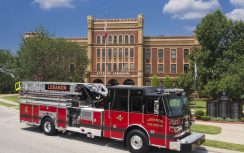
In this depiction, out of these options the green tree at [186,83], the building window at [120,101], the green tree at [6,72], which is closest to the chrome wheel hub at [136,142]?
the building window at [120,101]

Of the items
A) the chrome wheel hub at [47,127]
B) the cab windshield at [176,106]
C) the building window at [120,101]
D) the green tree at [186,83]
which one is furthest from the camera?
the green tree at [186,83]

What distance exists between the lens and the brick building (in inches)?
2576

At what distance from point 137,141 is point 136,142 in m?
0.06

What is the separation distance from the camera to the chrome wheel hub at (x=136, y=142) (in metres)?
11.7

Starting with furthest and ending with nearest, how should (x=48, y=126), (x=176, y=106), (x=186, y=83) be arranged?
(x=186, y=83)
(x=48, y=126)
(x=176, y=106)

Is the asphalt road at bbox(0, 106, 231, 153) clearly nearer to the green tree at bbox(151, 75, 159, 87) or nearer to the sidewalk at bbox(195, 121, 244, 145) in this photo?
the sidewalk at bbox(195, 121, 244, 145)

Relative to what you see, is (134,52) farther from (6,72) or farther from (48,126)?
(48,126)

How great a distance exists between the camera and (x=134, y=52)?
6606 centimetres

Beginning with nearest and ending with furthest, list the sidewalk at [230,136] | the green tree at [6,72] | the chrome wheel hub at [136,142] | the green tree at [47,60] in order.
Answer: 1. the chrome wheel hub at [136,142]
2. the sidewalk at [230,136]
3. the green tree at [47,60]
4. the green tree at [6,72]

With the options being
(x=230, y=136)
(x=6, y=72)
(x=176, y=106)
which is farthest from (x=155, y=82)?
(x=176, y=106)

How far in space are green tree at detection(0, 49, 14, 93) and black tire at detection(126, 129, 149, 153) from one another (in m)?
61.9

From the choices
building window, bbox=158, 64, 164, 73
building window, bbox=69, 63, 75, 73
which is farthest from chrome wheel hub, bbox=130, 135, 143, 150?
building window, bbox=158, 64, 164, 73

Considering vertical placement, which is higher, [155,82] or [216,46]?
[216,46]

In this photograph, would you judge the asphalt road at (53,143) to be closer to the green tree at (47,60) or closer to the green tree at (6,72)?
the green tree at (47,60)
